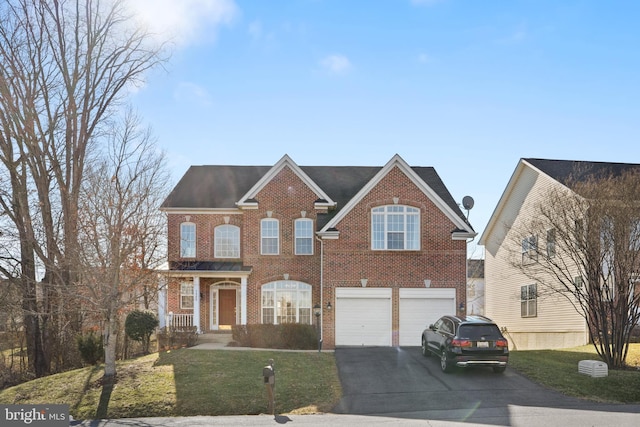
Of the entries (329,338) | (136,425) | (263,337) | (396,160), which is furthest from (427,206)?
(136,425)

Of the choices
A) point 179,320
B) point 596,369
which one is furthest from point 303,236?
point 596,369

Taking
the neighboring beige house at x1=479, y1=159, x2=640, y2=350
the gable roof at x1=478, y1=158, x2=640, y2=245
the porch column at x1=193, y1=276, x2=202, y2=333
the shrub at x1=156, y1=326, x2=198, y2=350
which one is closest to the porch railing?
the porch column at x1=193, y1=276, x2=202, y2=333

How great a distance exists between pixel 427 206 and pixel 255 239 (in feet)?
27.1

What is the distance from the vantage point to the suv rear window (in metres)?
18.1

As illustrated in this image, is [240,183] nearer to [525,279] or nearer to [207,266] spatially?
[207,266]

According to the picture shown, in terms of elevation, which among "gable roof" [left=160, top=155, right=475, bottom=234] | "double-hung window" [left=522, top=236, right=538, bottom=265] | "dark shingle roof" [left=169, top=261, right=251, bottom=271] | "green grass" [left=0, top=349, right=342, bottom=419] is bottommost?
"green grass" [left=0, top=349, right=342, bottom=419]

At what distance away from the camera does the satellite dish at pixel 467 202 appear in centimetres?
2986

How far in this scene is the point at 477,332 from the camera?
59.6 feet

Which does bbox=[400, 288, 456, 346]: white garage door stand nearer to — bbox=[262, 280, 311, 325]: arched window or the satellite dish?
bbox=[262, 280, 311, 325]: arched window

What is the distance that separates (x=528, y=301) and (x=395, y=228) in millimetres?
10146

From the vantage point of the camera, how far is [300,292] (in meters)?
28.9

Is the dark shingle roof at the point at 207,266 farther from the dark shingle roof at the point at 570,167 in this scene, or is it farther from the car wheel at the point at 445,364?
the dark shingle roof at the point at 570,167

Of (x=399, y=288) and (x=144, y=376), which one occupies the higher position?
(x=399, y=288)

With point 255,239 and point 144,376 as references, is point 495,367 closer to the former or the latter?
point 144,376
